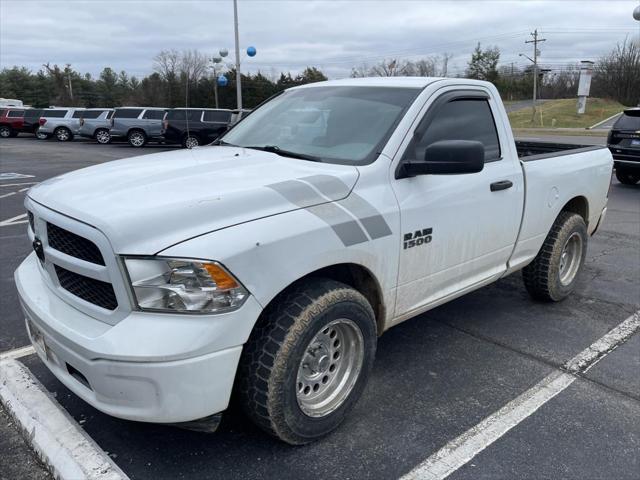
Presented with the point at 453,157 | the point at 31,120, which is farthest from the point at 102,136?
the point at 453,157

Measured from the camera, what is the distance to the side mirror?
2.95m

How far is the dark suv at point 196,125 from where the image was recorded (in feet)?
73.3

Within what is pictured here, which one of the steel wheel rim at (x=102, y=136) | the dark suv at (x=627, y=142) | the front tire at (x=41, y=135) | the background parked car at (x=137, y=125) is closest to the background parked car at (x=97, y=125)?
the steel wheel rim at (x=102, y=136)

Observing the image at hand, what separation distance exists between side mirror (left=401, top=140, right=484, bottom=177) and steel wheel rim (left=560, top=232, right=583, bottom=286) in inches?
97.4

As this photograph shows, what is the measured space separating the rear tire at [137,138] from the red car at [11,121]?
9.68 m

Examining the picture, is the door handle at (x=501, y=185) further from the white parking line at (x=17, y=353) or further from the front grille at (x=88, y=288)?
the white parking line at (x=17, y=353)

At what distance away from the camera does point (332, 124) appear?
11.5ft

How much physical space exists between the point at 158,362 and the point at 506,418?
199cm

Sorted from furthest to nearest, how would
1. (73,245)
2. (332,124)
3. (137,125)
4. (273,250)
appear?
(137,125) → (332,124) → (73,245) → (273,250)

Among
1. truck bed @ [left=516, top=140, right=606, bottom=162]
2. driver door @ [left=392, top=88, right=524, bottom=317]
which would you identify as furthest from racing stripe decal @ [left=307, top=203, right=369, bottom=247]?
truck bed @ [left=516, top=140, right=606, bottom=162]

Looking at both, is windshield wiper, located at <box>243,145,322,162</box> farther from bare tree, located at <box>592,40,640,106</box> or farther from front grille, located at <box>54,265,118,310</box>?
bare tree, located at <box>592,40,640,106</box>

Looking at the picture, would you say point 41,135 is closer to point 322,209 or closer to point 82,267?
point 82,267

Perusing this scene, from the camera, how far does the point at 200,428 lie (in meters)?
2.45

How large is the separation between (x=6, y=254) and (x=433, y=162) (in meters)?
5.21
